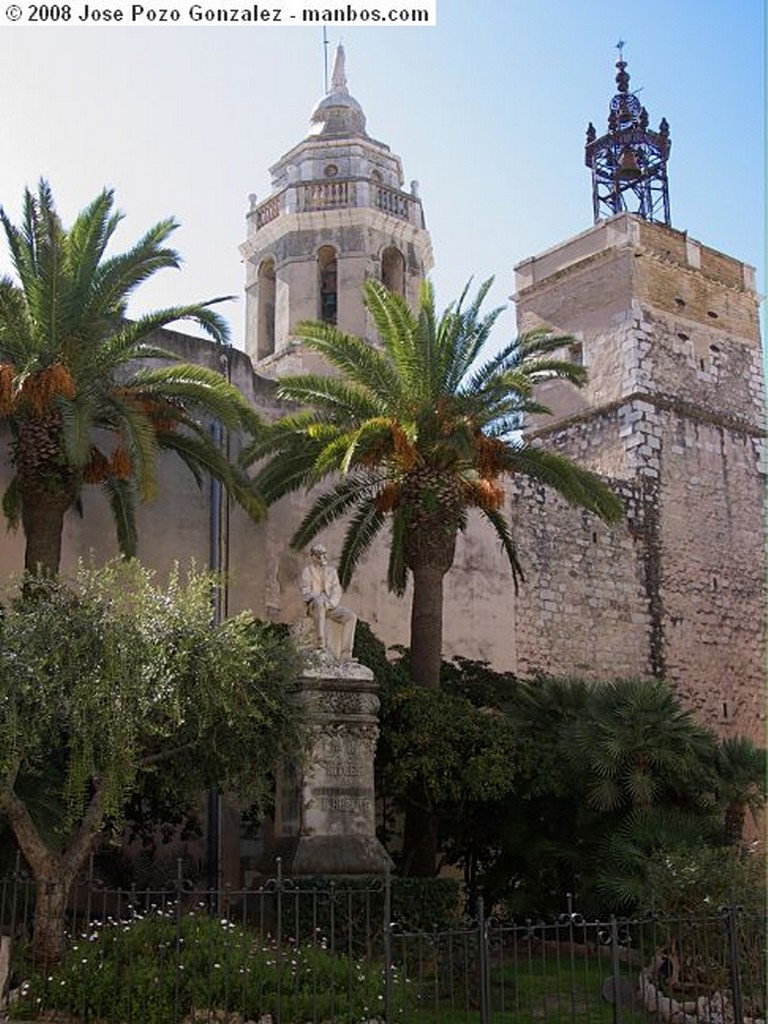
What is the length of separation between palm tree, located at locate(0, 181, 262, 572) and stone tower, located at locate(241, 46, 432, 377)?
1006 centimetres

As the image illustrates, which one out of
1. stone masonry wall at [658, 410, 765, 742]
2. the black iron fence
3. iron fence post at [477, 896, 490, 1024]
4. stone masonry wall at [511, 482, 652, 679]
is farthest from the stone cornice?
iron fence post at [477, 896, 490, 1024]

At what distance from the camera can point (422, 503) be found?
1617 centimetres

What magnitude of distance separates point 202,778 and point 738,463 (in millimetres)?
15527

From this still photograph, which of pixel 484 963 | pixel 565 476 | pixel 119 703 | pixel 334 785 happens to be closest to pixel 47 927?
pixel 119 703

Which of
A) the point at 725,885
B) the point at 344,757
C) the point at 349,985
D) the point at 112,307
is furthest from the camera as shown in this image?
the point at 112,307

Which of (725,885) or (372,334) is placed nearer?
(725,885)

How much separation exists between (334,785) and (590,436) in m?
12.5

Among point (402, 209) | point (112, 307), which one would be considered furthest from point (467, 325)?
point (402, 209)

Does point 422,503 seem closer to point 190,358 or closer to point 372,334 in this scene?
point 190,358

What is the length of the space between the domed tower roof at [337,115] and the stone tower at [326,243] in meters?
0.29

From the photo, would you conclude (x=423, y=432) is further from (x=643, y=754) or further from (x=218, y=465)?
(x=643, y=754)

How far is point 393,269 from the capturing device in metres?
27.2

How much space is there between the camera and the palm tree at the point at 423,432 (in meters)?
16.2

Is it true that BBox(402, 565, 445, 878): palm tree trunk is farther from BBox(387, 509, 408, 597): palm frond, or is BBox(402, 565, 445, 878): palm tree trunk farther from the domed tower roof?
the domed tower roof
